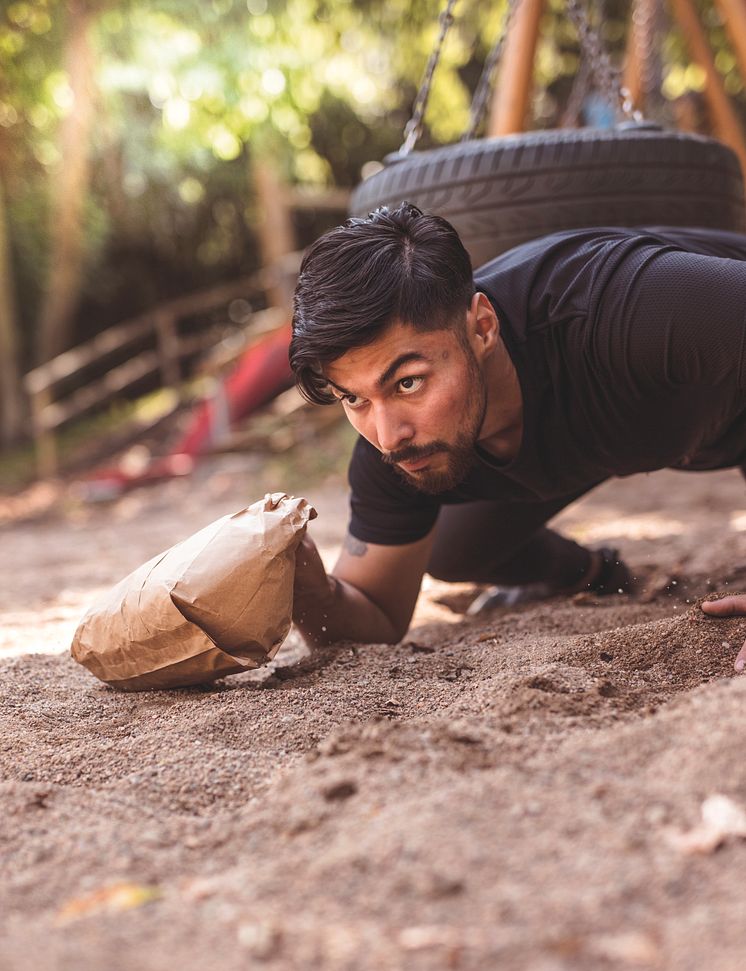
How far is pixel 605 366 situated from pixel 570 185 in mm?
1020

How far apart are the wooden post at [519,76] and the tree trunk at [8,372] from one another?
5901 millimetres

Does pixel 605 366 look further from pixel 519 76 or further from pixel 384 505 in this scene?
pixel 519 76

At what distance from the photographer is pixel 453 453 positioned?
2.16 meters

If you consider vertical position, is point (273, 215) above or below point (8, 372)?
above

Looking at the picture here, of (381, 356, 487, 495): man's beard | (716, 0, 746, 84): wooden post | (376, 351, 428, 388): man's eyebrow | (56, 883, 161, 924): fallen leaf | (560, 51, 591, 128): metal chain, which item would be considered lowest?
(56, 883, 161, 924): fallen leaf

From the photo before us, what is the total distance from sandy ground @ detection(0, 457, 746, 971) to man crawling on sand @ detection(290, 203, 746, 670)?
0.32 metres

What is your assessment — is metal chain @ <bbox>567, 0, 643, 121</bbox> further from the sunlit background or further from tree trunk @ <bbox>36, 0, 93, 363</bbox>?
tree trunk @ <bbox>36, 0, 93, 363</bbox>

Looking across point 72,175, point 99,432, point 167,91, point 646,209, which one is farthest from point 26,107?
point 646,209

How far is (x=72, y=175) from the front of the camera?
8266mm

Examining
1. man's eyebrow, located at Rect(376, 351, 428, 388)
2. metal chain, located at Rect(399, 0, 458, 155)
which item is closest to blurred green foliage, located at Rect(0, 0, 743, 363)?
metal chain, located at Rect(399, 0, 458, 155)

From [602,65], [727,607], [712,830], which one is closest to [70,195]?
[602,65]

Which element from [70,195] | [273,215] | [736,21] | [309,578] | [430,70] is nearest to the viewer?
[309,578]

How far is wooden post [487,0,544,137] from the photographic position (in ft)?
13.8

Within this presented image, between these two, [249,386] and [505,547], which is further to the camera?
[249,386]
